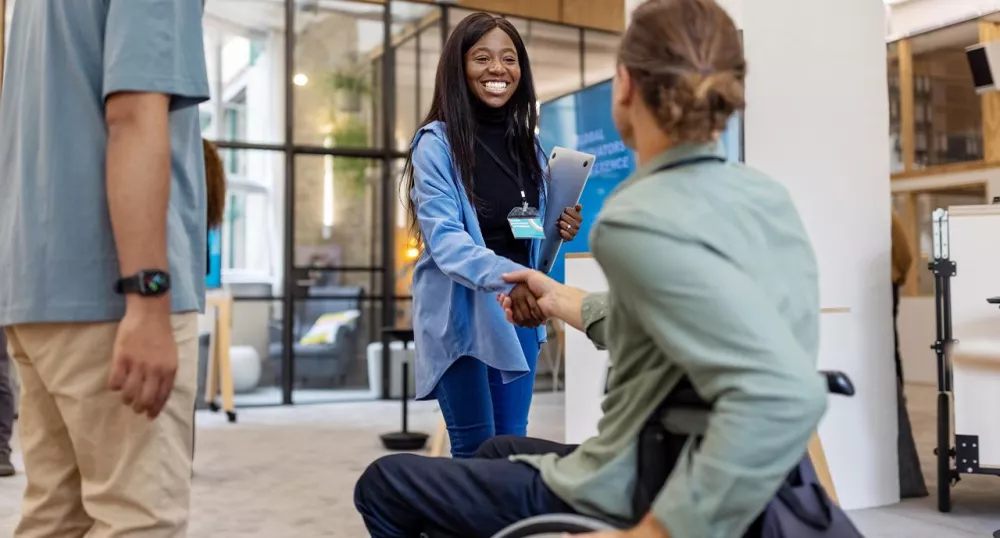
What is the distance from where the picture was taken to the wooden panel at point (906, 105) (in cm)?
960

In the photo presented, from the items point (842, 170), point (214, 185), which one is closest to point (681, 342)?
point (842, 170)

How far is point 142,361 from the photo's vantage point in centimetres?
110

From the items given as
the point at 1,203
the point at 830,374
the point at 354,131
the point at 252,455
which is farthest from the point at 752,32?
the point at 354,131

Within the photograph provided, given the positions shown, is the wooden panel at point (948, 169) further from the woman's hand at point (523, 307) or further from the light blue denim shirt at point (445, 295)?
the woman's hand at point (523, 307)

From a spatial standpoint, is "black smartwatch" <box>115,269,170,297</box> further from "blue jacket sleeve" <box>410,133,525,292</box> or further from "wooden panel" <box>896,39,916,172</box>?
"wooden panel" <box>896,39,916,172</box>

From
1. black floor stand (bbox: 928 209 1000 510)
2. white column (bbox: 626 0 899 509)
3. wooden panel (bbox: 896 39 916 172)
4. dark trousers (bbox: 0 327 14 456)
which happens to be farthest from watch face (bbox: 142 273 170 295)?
wooden panel (bbox: 896 39 916 172)

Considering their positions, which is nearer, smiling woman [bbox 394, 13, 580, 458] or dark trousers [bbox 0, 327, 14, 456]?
smiling woman [bbox 394, 13, 580, 458]

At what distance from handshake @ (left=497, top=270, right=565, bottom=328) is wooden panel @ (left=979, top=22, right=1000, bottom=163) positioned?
8438 millimetres

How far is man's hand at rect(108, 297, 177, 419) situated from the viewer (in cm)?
109

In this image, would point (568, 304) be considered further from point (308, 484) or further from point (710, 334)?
point (308, 484)

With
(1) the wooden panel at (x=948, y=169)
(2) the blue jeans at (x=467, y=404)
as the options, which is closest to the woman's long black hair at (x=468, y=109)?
(2) the blue jeans at (x=467, y=404)

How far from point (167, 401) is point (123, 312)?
0.40 ft

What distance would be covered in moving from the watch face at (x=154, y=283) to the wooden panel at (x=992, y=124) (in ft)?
29.6

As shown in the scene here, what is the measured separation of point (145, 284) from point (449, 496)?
1.44ft
